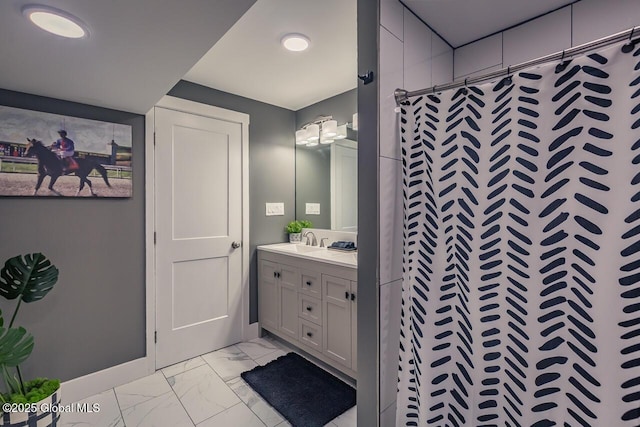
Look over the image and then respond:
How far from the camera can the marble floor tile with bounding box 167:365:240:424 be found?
1.85 m

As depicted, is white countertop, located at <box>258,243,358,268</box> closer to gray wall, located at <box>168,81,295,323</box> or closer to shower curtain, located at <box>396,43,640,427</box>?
gray wall, located at <box>168,81,295,323</box>

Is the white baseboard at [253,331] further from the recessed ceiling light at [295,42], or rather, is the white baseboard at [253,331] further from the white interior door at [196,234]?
the recessed ceiling light at [295,42]

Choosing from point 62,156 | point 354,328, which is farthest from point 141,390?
point 62,156

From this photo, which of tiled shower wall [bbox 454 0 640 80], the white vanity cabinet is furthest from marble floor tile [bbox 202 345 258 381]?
tiled shower wall [bbox 454 0 640 80]

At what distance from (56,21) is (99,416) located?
2122mm

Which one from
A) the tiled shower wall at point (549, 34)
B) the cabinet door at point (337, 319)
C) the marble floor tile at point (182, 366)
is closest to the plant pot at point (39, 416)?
the marble floor tile at point (182, 366)

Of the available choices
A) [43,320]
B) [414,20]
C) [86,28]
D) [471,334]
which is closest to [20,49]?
[86,28]

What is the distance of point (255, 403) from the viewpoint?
1910 mm

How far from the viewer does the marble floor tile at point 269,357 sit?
95.7 inches

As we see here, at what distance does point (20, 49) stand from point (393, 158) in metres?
1.67

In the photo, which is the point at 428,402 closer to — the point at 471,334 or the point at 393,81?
the point at 471,334

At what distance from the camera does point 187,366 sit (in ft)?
7.80

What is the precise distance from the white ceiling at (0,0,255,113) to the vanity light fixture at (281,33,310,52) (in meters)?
0.71

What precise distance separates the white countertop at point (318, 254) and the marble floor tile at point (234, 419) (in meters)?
1.06
